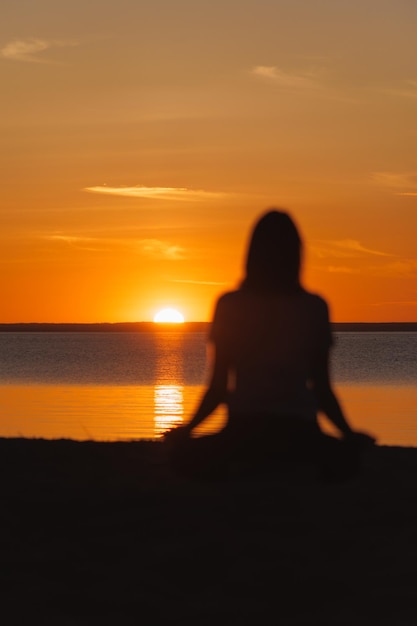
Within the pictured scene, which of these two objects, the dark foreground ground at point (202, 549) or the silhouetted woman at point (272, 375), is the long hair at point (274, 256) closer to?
the silhouetted woman at point (272, 375)

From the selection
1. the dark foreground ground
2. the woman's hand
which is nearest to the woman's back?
the woman's hand

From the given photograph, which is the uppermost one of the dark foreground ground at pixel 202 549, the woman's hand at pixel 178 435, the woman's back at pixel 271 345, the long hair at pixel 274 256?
the long hair at pixel 274 256

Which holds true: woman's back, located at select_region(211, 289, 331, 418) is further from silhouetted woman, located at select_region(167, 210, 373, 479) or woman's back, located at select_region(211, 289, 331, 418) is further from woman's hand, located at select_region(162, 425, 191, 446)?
woman's hand, located at select_region(162, 425, 191, 446)

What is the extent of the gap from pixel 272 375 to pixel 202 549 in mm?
1996

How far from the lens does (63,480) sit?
1002 centimetres

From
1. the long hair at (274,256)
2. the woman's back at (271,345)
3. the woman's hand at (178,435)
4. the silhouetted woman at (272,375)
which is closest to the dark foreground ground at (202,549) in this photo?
the silhouetted woman at (272,375)

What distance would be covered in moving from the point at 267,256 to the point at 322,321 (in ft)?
1.56

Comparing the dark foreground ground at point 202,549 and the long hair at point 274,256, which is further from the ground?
the long hair at point 274,256

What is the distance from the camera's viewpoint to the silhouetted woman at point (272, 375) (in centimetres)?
636

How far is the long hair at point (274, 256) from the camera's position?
21.0 feet

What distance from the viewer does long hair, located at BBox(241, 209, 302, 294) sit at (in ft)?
21.0

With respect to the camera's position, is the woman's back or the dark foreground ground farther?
the dark foreground ground

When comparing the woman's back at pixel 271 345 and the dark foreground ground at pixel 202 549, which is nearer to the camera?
→ the woman's back at pixel 271 345

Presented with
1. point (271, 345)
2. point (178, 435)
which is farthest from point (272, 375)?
point (178, 435)
